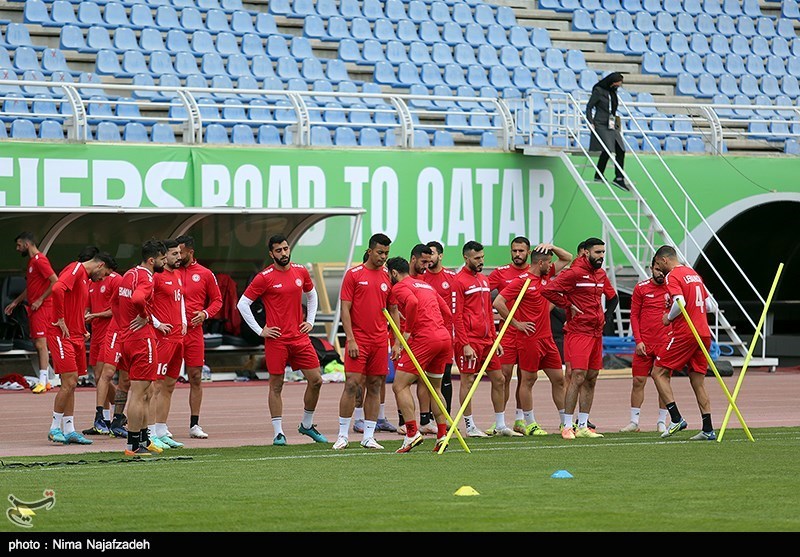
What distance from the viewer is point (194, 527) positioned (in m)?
9.42

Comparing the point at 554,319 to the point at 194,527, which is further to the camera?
the point at 554,319

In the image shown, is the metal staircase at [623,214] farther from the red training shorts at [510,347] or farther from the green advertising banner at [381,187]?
the red training shorts at [510,347]

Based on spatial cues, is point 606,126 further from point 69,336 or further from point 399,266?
point 69,336

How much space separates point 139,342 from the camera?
14.3m

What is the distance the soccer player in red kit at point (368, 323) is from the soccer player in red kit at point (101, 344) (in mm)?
2728

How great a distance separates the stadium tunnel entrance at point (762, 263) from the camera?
3075 cm

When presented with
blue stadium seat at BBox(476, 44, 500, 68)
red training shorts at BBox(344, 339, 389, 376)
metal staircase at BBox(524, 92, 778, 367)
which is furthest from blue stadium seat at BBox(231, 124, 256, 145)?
red training shorts at BBox(344, 339, 389, 376)

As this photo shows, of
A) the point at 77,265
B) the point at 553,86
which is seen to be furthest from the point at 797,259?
the point at 77,265

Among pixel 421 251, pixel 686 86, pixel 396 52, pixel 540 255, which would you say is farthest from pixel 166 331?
pixel 686 86

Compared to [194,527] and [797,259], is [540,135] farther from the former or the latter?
[194,527]

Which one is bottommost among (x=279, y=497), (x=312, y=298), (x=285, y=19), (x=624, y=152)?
(x=279, y=497)

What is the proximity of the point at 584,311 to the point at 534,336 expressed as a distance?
0.70 metres

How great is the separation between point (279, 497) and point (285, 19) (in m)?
20.9

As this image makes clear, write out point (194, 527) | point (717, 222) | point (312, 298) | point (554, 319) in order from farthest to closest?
point (717, 222) < point (554, 319) < point (312, 298) < point (194, 527)
